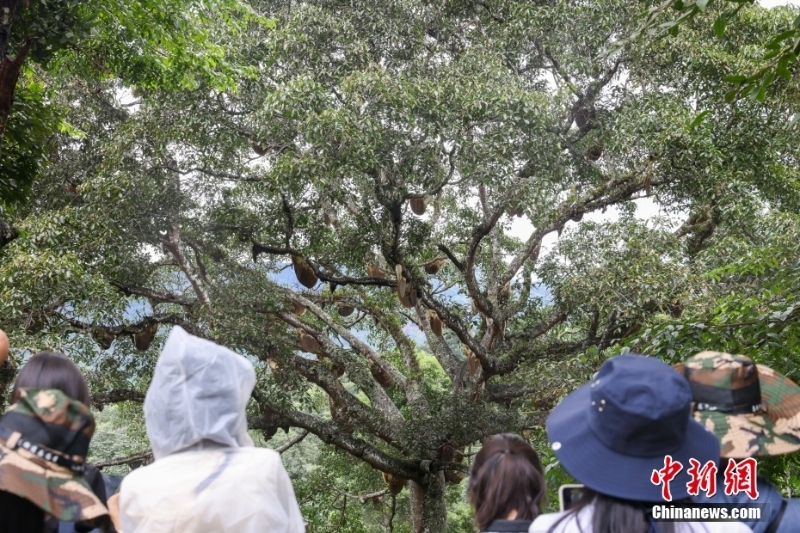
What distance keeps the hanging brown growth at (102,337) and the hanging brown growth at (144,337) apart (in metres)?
0.30

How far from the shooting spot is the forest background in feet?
22.5

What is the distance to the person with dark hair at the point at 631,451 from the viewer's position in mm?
1350

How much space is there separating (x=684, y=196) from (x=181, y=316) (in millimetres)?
5918

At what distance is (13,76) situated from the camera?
4.27 metres

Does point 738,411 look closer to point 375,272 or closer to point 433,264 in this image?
point 375,272

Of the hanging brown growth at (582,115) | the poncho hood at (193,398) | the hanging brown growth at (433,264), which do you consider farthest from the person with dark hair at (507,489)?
the hanging brown growth at (433,264)

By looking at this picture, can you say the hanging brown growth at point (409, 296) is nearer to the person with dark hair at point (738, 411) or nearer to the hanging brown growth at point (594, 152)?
the hanging brown growth at point (594, 152)

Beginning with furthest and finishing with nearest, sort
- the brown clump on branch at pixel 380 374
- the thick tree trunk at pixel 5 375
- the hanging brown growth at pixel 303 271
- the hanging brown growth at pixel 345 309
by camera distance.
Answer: the hanging brown growth at pixel 345 309, the brown clump on branch at pixel 380 374, the hanging brown growth at pixel 303 271, the thick tree trunk at pixel 5 375

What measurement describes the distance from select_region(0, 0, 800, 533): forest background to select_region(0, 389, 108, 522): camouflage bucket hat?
13.6 ft

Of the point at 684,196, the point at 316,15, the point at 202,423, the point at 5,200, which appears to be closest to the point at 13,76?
the point at 5,200

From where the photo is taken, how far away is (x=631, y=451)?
1378 millimetres

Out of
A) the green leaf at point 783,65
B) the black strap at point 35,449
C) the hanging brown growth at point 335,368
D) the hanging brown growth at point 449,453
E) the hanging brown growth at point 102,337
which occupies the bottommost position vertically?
the black strap at point 35,449

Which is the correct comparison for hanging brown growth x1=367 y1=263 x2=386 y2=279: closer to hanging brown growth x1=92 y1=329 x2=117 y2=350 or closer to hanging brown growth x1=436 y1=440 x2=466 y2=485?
hanging brown growth x1=436 y1=440 x2=466 y2=485

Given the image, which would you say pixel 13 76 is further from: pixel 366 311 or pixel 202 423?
pixel 366 311
